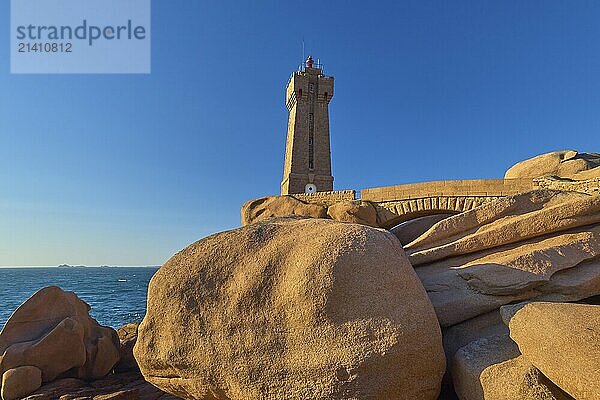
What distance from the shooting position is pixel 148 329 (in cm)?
400

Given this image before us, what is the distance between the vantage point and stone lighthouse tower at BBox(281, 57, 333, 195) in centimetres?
2367

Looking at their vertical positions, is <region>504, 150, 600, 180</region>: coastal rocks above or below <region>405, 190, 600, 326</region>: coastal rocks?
above

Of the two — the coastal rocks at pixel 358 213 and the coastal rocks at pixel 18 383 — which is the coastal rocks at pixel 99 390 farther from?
the coastal rocks at pixel 358 213

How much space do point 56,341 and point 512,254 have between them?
29.4ft

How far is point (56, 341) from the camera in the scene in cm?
872

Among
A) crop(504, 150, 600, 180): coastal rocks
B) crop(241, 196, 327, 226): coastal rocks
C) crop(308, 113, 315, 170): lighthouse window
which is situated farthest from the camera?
crop(308, 113, 315, 170): lighthouse window

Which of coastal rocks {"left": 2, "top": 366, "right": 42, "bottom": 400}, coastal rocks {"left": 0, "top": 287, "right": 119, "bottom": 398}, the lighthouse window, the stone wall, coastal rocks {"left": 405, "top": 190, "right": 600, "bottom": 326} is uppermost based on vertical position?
the lighthouse window

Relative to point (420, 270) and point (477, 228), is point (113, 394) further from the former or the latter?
point (477, 228)

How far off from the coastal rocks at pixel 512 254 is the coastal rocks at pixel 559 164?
29.7 feet

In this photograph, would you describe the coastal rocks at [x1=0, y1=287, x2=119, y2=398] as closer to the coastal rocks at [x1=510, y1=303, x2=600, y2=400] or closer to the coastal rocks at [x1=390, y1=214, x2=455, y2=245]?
the coastal rocks at [x1=390, y1=214, x2=455, y2=245]

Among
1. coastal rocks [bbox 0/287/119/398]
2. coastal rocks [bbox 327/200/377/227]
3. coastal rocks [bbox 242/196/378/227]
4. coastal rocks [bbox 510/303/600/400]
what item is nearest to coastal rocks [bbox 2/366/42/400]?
coastal rocks [bbox 0/287/119/398]

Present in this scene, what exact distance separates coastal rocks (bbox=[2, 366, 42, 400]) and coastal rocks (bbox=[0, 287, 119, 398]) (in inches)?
4.2

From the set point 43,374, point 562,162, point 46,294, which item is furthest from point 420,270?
point 562,162

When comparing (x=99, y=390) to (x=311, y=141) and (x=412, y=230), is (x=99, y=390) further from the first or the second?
(x=311, y=141)
